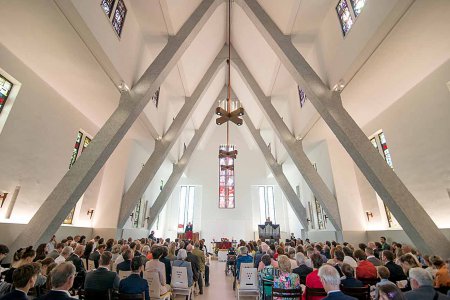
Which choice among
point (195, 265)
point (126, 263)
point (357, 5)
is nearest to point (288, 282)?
point (126, 263)

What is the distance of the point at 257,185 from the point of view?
59.3 ft

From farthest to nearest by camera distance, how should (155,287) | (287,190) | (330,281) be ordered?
1. (287,190)
2. (155,287)
3. (330,281)

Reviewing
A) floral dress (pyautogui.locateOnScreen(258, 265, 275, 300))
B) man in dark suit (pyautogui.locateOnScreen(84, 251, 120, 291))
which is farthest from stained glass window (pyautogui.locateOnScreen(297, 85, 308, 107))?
man in dark suit (pyautogui.locateOnScreen(84, 251, 120, 291))

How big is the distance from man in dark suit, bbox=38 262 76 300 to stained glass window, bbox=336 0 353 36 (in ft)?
25.0

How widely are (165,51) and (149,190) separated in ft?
25.9

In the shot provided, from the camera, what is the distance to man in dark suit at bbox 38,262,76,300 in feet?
5.97

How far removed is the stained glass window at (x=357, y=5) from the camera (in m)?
5.70

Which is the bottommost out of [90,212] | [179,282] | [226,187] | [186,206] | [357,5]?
[179,282]

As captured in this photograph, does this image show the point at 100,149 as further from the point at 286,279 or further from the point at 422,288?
the point at 422,288

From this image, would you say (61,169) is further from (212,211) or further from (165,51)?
(212,211)

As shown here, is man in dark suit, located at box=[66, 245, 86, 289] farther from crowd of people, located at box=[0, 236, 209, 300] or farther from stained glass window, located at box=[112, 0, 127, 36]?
stained glass window, located at box=[112, 0, 127, 36]

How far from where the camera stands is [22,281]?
1.91m

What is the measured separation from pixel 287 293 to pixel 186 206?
617 inches

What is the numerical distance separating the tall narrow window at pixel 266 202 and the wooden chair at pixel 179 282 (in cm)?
1358
